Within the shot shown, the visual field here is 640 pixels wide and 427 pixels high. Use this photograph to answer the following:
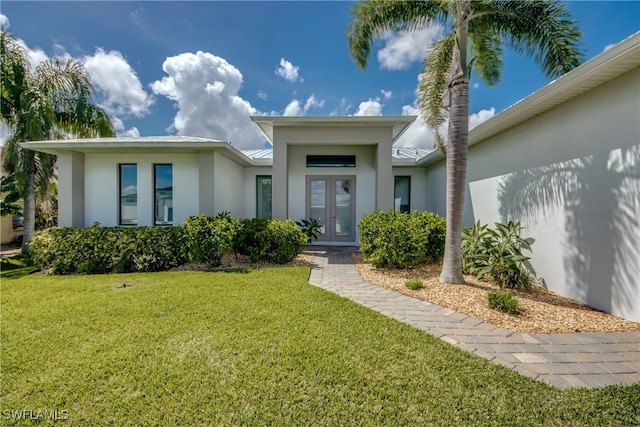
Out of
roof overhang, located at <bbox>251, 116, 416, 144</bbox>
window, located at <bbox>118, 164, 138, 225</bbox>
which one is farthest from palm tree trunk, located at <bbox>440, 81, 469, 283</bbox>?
window, located at <bbox>118, 164, 138, 225</bbox>

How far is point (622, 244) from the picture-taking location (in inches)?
158

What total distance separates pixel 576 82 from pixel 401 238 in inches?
169

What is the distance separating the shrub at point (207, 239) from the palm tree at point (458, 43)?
5.66 m

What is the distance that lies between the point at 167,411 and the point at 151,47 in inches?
459

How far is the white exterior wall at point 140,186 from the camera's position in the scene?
350 inches

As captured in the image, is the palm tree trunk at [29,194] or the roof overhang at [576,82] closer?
the roof overhang at [576,82]

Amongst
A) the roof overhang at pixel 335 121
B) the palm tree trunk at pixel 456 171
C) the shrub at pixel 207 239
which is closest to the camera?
the palm tree trunk at pixel 456 171

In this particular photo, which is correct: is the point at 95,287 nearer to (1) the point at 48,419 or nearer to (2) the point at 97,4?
(1) the point at 48,419

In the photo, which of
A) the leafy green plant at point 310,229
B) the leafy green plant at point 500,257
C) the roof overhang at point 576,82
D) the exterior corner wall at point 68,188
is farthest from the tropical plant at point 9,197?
the roof overhang at point 576,82

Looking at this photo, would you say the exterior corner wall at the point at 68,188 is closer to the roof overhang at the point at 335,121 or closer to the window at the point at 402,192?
the roof overhang at the point at 335,121

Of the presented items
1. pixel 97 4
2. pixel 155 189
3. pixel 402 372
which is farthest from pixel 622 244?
pixel 97 4

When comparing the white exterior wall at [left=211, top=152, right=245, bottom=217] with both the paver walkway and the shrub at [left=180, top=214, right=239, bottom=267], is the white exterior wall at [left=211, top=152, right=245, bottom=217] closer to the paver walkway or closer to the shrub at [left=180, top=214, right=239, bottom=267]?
the shrub at [left=180, top=214, right=239, bottom=267]

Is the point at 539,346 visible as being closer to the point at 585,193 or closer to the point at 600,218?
the point at 600,218

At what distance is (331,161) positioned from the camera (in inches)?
436
